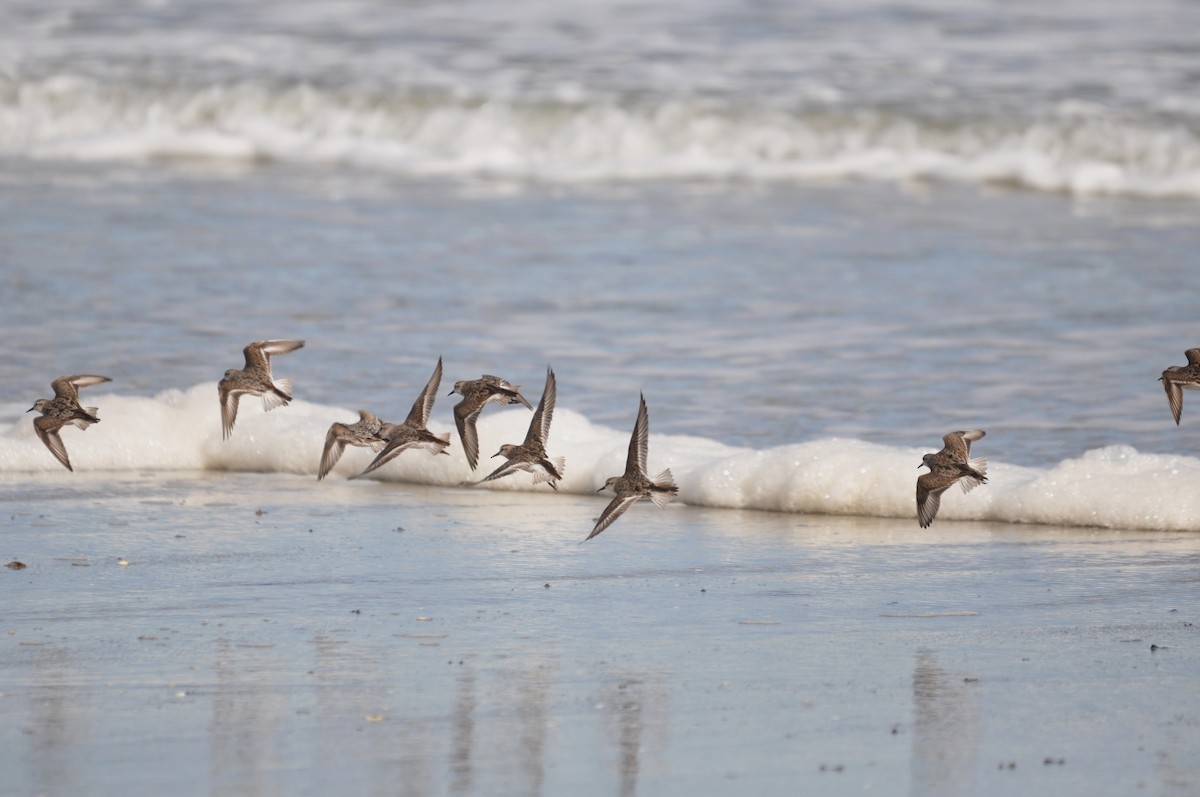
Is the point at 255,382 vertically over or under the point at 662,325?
under

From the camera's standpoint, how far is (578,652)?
509 centimetres

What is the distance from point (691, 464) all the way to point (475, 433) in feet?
4.06

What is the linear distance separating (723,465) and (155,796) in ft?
12.4

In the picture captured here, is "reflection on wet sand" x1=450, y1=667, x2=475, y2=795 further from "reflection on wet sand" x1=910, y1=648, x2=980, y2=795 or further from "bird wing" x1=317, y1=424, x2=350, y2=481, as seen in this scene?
"bird wing" x1=317, y1=424, x2=350, y2=481

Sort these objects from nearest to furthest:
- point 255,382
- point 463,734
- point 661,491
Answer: point 463,734 < point 661,491 < point 255,382

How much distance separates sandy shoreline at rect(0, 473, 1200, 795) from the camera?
414 cm

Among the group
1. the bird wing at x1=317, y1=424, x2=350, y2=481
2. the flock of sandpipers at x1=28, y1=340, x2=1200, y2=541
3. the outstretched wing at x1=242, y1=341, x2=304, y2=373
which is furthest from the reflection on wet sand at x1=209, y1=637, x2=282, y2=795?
the outstretched wing at x1=242, y1=341, x2=304, y2=373

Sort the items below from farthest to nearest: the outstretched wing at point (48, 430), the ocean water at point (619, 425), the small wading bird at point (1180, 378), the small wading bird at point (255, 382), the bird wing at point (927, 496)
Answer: the small wading bird at point (255, 382), the outstretched wing at point (48, 430), the small wading bird at point (1180, 378), the bird wing at point (927, 496), the ocean water at point (619, 425)

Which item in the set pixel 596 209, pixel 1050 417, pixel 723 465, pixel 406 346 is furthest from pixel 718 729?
pixel 596 209

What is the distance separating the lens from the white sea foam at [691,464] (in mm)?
6895

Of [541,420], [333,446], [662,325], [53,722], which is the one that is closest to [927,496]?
[541,420]

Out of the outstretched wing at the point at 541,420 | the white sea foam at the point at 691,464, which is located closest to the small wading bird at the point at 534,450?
the outstretched wing at the point at 541,420

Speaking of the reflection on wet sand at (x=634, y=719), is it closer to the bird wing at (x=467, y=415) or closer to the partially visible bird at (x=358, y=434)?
→ the bird wing at (x=467, y=415)

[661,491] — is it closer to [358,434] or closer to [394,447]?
[394,447]
